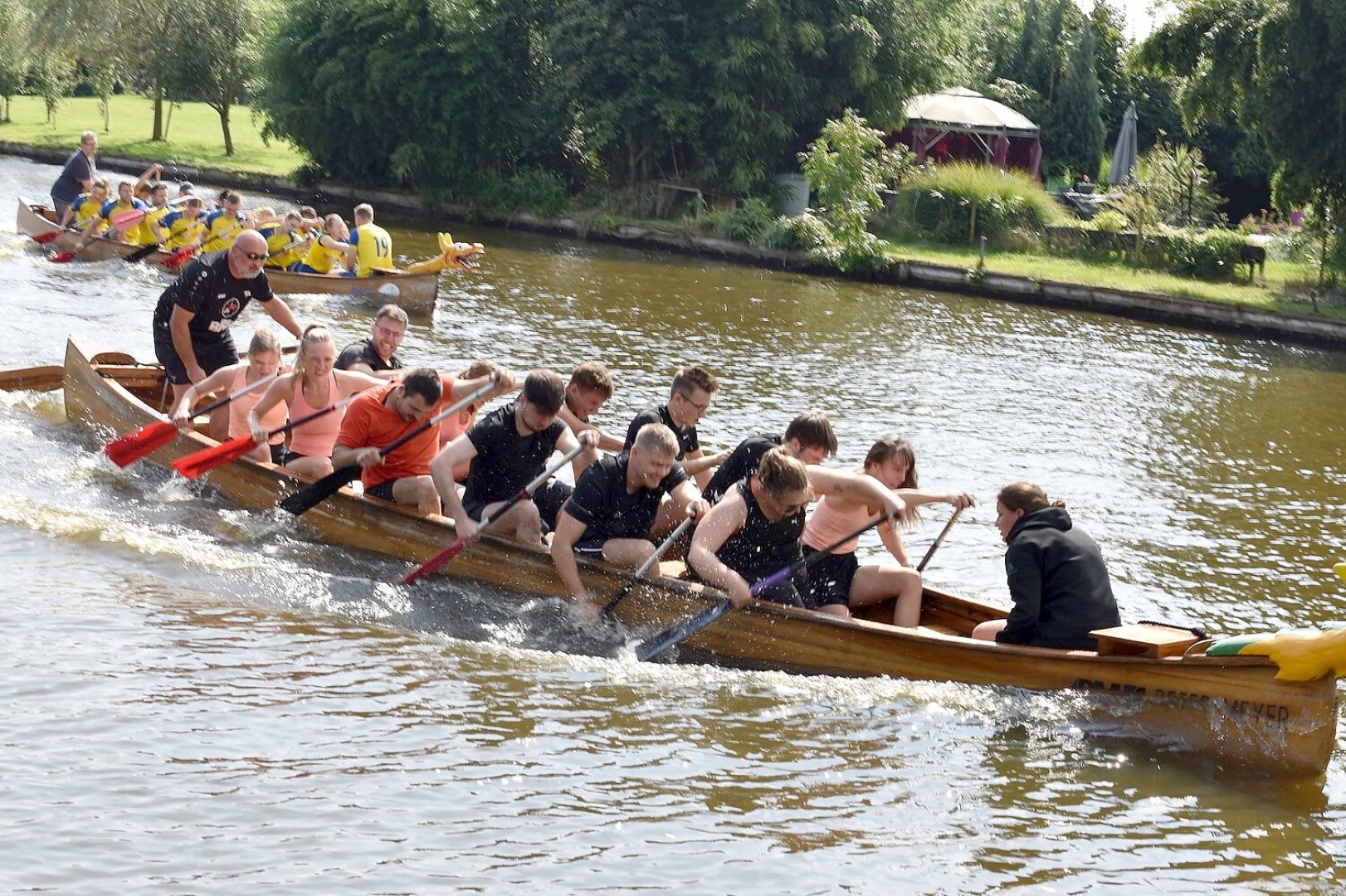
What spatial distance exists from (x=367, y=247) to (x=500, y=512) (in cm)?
1269

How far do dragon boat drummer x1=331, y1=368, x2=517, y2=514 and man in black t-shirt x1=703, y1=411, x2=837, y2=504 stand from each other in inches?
67.8

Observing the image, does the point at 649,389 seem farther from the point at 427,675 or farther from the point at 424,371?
the point at 427,675

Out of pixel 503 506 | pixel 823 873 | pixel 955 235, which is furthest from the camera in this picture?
pixel 955 235

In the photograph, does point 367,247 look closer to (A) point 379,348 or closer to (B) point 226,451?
(A) point 379,348

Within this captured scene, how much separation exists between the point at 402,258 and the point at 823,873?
22908 millimetres

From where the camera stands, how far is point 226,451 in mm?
10711

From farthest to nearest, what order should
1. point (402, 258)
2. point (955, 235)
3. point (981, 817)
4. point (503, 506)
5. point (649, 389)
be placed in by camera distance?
point (955, 235), point (402, 258), point (649, 389), point (503, 506), point (981, 817)

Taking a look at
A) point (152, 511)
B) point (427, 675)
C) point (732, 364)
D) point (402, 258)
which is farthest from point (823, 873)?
point (402, 258)

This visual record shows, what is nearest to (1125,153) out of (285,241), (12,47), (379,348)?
(285,241)

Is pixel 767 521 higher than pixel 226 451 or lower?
higher

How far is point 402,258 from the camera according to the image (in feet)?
92.2

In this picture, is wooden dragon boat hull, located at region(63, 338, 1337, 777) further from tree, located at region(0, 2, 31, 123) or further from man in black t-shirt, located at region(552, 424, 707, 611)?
tree, located at region(0, 2, 31, 123)

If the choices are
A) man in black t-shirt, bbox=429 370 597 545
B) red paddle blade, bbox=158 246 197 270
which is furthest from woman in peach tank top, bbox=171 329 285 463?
red paddle blade, bbox=158 246 197 270

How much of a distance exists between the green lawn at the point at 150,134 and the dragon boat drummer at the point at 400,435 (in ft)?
104
